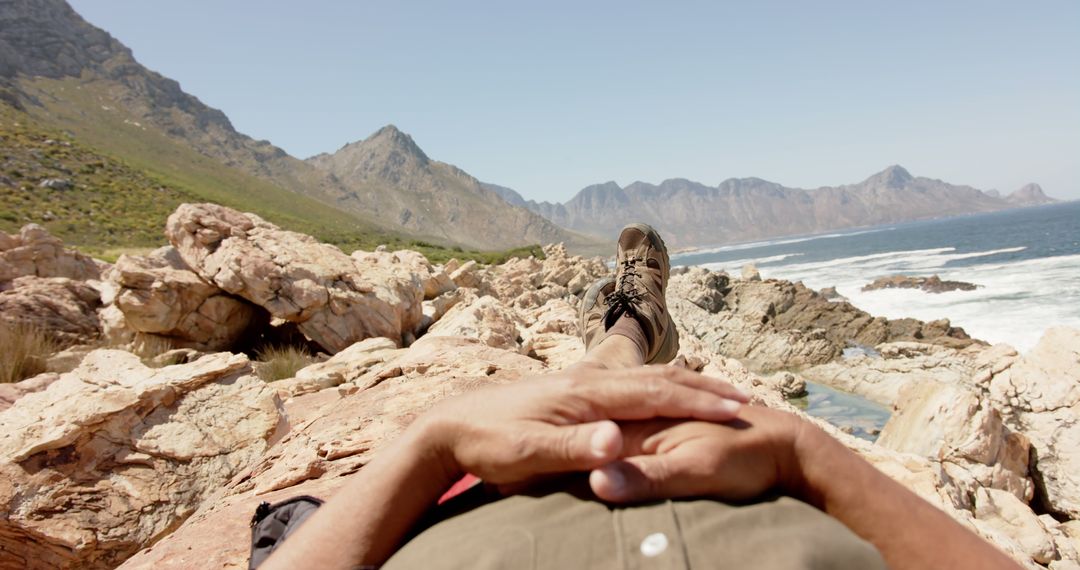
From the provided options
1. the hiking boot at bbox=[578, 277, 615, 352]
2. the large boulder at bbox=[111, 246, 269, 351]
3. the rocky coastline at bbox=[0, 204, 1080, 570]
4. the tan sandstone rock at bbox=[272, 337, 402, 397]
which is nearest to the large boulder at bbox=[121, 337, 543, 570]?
the rocky coastline at bbox=[0, 204, 1080, 570]

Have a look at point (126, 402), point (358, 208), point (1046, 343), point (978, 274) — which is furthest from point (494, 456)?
point (358, 208)

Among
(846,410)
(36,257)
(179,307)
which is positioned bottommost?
(846,410)

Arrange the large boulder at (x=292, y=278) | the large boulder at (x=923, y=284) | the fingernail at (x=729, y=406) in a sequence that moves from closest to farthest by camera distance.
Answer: the fingernail at (x=729, y=406), the large boulder at (x=292, y=278), the large boulder at (x=923, y=284)

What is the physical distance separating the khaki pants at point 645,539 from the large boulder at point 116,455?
249cm

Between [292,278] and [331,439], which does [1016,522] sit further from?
[292,278]

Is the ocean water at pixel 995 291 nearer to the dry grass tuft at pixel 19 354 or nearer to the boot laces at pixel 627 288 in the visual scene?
the boot laces at pixel 627 288

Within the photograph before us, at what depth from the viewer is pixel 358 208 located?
144 metres

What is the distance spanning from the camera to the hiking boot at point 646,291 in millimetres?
3682

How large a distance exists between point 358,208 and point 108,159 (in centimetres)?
10251

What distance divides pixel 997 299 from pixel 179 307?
31581mm

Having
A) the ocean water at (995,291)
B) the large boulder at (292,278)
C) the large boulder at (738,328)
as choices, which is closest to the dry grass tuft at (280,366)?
the large boulder at (292,278)

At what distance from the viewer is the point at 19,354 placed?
5734 millimetres

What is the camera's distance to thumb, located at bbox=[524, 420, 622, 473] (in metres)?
1.06

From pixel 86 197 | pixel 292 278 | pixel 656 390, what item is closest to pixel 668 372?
pixel 656 390
